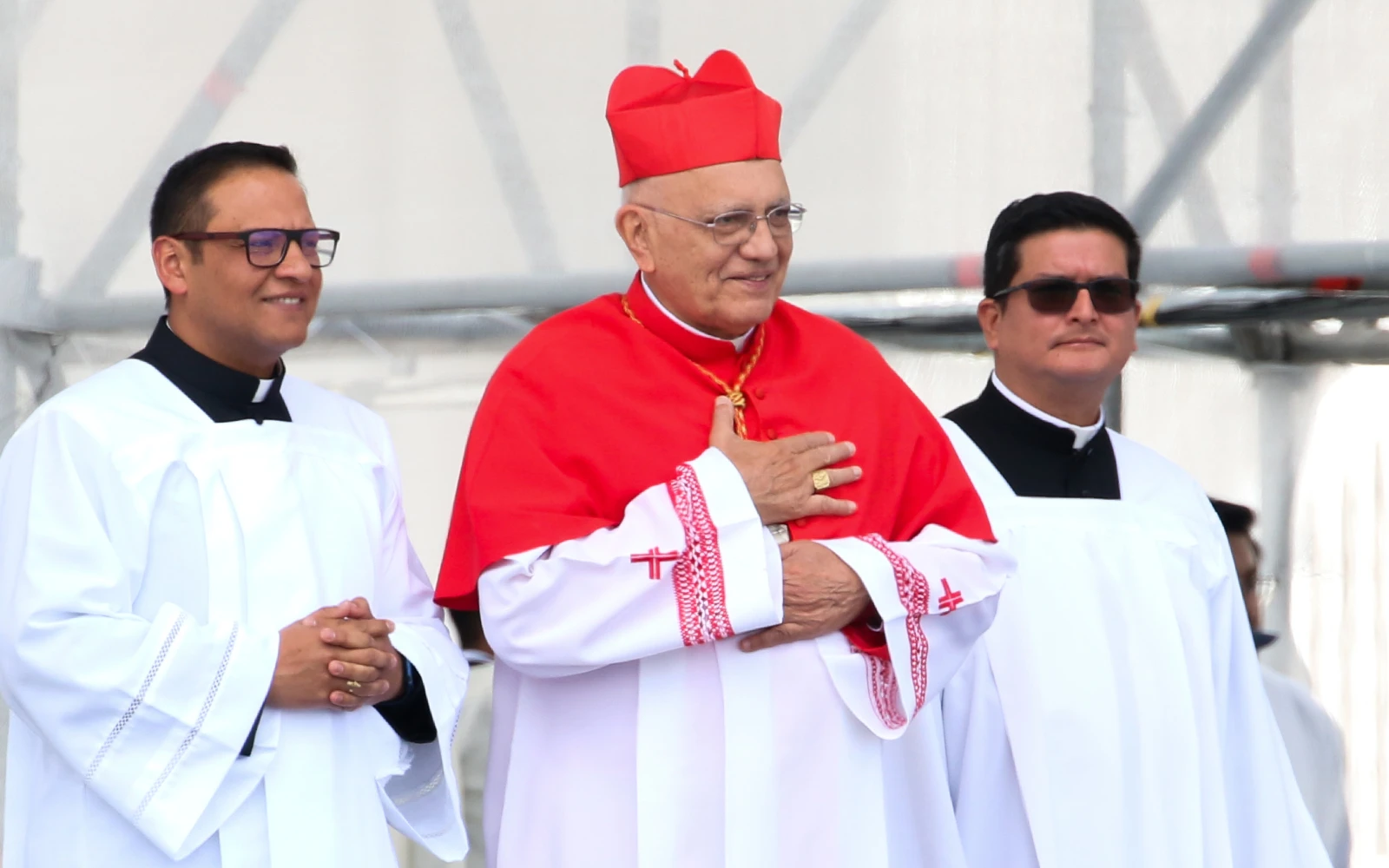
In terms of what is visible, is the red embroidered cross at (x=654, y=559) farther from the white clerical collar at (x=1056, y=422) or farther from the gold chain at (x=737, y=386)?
the white clerical collar at (x=1056, y=422)

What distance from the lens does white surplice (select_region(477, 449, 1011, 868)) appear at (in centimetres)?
285

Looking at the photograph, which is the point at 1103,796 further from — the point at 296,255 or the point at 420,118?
the point at 420,118

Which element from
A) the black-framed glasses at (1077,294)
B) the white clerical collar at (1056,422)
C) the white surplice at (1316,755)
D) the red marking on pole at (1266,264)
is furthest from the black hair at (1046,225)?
the white surplice at (1316,755)

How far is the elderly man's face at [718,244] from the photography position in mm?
3033

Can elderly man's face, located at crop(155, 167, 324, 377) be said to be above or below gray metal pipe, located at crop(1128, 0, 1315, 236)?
below

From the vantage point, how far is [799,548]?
2.98 metres

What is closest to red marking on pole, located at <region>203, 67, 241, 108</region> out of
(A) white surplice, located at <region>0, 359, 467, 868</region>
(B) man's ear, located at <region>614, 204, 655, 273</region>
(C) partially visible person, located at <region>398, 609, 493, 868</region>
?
(C) partially visible person, located at <region>398, 609, 493, 868</region>

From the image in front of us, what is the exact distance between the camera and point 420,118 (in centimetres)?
468

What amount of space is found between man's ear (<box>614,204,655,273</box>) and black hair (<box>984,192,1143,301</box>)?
965mm

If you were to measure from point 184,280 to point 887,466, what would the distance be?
1.27 meters

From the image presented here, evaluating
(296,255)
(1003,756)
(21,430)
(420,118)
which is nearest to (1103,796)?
(1003,756)

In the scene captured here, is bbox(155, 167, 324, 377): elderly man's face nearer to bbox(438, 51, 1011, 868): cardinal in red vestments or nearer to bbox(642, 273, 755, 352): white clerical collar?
bbox(438, 51, 1011, 868): cardinal in red vestments

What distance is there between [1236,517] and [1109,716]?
103 cm

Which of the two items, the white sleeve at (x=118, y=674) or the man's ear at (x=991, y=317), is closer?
the white sleeve at (x=118, y=674)
